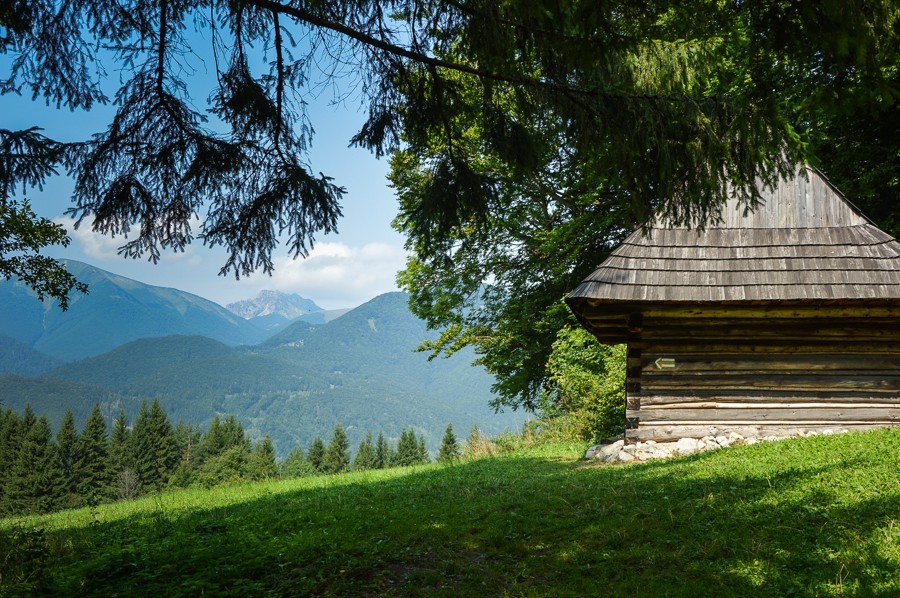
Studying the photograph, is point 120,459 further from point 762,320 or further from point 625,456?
point 762,320

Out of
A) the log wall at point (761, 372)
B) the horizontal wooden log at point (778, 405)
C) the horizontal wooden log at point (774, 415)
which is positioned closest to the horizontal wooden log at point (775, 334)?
the log wall at point (761, 372)

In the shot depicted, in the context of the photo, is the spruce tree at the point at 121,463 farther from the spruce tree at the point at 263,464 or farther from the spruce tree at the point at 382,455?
the spruce tree at the point at 382,455

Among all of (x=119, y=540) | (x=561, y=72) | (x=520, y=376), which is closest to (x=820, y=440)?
(x=561, y=72)


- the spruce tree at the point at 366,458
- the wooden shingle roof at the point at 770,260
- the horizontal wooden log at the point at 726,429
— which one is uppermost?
the wooden shingle roof at the point at 770,260

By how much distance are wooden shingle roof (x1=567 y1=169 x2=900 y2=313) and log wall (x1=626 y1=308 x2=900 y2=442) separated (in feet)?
1.50

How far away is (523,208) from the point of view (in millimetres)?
16984

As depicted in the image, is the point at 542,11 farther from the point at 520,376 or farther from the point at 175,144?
the point at 520,376

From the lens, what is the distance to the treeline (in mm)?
51031

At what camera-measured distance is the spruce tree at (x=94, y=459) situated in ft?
184

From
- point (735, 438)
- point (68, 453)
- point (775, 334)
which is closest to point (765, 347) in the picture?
point (775, 334)

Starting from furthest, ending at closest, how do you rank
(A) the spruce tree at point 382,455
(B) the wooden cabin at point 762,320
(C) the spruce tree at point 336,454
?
(A) the spruce tree at point 382,455, (C) the spruce tree at point 336,454, (B) the wooden cabin at point 762,320

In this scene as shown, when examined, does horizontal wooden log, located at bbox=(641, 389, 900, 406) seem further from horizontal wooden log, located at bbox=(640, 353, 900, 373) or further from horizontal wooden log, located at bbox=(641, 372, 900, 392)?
horizontal wooden log, located at bbox=(640, 353, 900, 373)

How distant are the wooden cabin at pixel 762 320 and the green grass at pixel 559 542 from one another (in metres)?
1.93

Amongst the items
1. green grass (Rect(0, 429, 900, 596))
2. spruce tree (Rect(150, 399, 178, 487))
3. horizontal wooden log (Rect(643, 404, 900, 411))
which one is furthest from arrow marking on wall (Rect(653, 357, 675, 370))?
spruce tree (Rect(150, 399, 178, 487))
